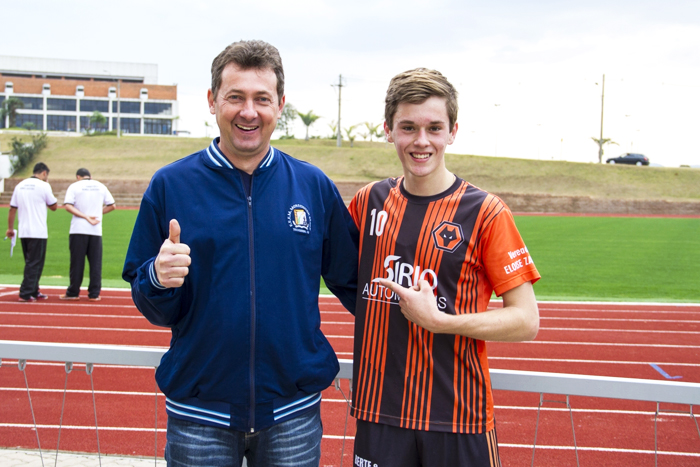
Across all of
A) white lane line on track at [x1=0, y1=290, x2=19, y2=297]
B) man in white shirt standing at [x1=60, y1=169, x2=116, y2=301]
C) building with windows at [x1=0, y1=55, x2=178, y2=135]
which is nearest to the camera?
man in white shirt standing at [x1=60, y1=169, x2=116, y2=301]

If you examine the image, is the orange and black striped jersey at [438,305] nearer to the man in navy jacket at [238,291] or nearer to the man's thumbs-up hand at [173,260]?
the man in navy jacket at [238,291]

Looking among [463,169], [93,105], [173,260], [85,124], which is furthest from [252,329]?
[93,105]

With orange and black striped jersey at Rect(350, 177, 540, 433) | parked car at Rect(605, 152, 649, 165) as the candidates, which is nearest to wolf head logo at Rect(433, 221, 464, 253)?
orange and black striped jersey at Rect(350, 177, 540, 433)

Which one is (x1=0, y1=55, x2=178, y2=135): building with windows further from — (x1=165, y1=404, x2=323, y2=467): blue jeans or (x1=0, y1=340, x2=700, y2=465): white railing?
(x1=165, y1=404, x2=323, y2=467): blue jeans

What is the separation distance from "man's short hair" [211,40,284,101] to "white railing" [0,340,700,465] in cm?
101

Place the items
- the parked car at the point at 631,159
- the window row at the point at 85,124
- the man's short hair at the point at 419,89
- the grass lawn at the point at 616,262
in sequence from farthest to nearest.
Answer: the window row at the point at 85,124 < the parked car at the point at 631,159 < the grass lawn at the point at 616,262 < the man's short hair at the point at 419,89

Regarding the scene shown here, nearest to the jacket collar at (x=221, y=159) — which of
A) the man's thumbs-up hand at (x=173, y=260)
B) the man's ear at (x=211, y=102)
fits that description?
the man's ear at (x=211, y=102)

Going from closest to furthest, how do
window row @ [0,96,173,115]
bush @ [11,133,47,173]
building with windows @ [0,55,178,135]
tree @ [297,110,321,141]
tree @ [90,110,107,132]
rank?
bush @ [11,133,47,173]
tree @ [297,110,321,141]
tree @ [90,110,107,132]
building with windows @ [0,55,178,135]
window row @ [0,96,173,115]

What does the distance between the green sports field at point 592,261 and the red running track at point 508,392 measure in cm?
239

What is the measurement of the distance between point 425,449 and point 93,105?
323 ft

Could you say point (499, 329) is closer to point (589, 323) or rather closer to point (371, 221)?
point (371, 221)

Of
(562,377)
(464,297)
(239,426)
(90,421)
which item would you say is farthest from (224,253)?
(90,421)

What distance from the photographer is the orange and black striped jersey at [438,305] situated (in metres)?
1.88

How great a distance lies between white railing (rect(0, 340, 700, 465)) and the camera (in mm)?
2037
